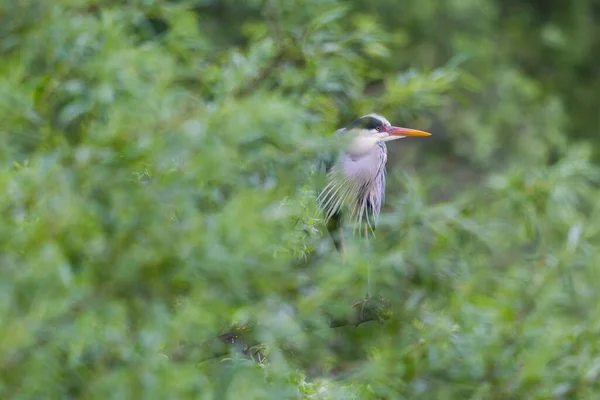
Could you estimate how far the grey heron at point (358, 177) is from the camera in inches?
65.5

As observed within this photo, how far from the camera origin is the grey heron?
5.46 feet

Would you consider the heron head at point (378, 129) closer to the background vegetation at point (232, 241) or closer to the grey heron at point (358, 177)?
the grey heron at point (358, 177)

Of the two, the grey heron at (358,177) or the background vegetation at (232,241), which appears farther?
the grey heron at (358,177)

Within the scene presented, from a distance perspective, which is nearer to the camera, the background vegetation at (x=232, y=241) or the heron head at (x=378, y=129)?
the background vegetation at (x=232, y=241)

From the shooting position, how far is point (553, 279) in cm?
267

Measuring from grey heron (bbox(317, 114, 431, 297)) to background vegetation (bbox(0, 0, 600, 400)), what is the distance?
50mm

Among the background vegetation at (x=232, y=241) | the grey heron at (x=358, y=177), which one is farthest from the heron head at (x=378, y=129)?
the background vegetation at (x=232, y=241)

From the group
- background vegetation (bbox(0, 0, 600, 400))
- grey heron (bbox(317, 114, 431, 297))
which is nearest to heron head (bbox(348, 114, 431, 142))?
grey heron (bbox(317, 114, 431, 297))

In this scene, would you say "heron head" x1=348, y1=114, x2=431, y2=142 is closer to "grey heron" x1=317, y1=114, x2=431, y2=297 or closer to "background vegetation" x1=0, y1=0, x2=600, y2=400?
"grey heron" x1=317, y1=114, x2=431, y2=297

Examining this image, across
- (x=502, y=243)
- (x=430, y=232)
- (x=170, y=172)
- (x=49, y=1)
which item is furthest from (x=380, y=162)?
(x=502, y=243)

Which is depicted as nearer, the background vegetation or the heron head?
the background vegetation

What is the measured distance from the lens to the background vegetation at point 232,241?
1.32 meters

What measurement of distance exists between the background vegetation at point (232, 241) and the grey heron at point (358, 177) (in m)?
0.05

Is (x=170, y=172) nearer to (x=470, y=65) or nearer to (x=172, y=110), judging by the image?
(x=172, y=110)
